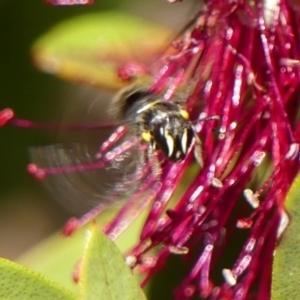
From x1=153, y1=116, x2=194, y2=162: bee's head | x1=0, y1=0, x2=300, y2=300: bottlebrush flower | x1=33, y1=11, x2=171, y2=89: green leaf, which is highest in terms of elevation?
x1=33, y1=11, x2=171, y2=89: green leaf

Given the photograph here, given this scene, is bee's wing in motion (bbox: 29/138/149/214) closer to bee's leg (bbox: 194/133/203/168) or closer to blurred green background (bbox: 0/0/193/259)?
bee's leg (bbox: 194/133/203/168)

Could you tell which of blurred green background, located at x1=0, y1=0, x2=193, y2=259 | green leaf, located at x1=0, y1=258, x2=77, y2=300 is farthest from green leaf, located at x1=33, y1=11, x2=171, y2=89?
green leaf, located at x1=0, y1=258, x2=77, y2=300

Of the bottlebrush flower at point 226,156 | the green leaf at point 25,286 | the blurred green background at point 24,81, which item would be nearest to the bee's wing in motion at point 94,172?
the bottlebrush flower at point 226,156

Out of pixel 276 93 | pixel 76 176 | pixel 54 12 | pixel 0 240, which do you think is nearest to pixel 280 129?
pixel 276 93

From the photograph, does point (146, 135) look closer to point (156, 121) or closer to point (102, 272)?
point (156, 121)

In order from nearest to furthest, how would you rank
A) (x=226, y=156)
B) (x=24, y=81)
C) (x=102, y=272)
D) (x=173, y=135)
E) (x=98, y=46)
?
(x=102, y=272) → (x=173, y=135) → (x=226, y=156) → (x=98, y=46) → (x=24, y=81)

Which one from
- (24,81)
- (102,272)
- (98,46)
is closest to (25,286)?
(102,272)

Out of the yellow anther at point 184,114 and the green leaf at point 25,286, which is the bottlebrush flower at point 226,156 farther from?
the green leaf at point 25,286

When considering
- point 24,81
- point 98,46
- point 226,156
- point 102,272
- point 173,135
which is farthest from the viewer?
point 24,81
